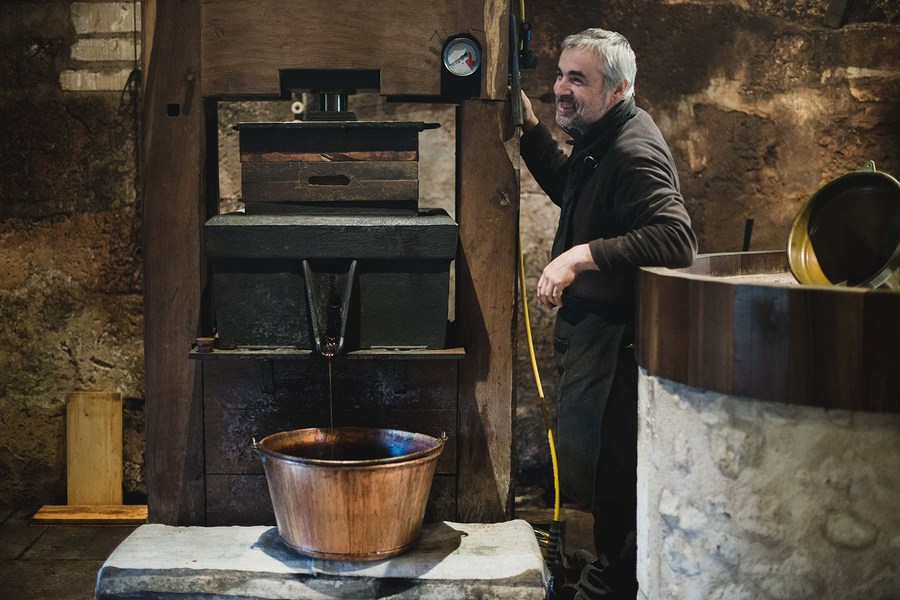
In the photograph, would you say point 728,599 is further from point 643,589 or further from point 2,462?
point 2,462

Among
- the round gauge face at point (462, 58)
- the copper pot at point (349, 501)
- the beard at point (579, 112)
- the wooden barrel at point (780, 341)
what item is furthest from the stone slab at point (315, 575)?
the round gauge face at point (462, 58)

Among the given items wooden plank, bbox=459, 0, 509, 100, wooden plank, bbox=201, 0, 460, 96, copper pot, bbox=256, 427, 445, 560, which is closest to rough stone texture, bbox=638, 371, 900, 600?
copper pot, bbox=256, 427, 445, 560

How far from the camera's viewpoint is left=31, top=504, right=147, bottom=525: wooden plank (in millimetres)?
4727

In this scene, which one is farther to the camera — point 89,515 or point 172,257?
point 89,515

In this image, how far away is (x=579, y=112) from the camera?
3.61 m

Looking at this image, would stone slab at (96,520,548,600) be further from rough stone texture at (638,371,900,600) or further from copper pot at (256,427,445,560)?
rough stone texture at (638,371,900,600)

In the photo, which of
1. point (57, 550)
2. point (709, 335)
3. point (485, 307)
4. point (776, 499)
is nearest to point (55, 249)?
point (57, 550)

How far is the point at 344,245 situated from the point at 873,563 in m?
1.95

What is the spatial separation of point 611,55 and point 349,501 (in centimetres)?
194

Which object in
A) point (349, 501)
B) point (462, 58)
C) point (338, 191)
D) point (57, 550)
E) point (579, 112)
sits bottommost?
point (57, 550)

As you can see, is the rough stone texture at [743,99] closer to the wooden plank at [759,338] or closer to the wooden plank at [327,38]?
→ the wooden plank at [327,38]

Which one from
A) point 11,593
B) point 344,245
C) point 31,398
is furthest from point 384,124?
point 31,398

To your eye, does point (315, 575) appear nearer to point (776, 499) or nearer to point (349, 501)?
point (349, 501)

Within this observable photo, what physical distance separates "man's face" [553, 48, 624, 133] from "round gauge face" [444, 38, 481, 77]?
14.6 inches
